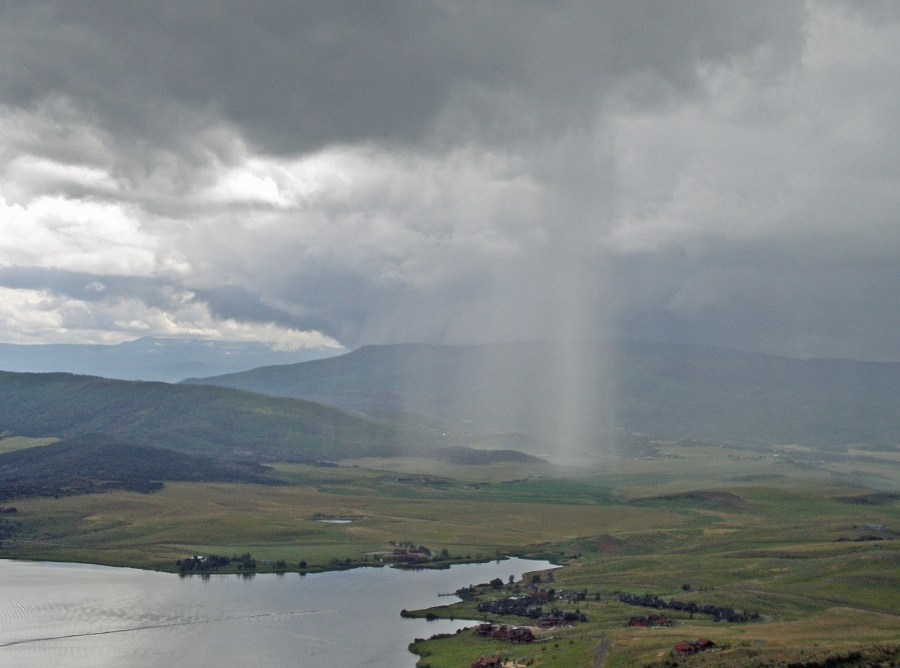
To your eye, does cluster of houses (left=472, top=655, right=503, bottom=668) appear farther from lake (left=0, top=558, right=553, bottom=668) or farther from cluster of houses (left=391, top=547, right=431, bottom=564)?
cluster of houses (left=391, top=547, right=431, bottom=564)

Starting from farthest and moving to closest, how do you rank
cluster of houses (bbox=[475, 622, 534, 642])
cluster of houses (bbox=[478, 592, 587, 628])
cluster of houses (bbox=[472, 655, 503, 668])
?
1. cluster of houses (bbox=[478, 592, 587, 628])
2. cluster of houses (bbox=[475, 622, 534, 642])
3. cluster of houses (bbox=[472, 655, 503, 668])

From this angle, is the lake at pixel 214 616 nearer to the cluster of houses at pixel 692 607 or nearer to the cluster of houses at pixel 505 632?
the cluster of houses at pixel 505 632

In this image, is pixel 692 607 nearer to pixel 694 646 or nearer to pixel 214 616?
pixel 694 646

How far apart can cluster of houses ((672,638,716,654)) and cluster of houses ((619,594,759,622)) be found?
1101 inches

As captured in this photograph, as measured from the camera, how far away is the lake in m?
104

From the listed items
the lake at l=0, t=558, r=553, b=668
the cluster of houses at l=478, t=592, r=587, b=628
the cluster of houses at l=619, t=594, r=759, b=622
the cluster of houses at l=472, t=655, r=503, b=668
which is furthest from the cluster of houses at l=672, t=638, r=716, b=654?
the lake at l=0, t=558, r=553, b=668

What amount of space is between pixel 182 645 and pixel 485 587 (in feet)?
173

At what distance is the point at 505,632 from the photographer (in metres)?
111

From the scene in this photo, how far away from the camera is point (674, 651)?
87.3 meters

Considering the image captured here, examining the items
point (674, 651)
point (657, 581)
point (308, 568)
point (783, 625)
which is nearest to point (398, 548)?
point (308, 568)

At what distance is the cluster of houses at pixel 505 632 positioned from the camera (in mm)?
107938

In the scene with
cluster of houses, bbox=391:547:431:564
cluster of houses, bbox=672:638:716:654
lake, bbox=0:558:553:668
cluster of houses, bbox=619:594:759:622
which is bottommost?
lake, bbox=0:558:553:668

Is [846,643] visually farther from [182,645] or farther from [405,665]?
[182,645]

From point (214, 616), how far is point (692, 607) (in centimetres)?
6250
